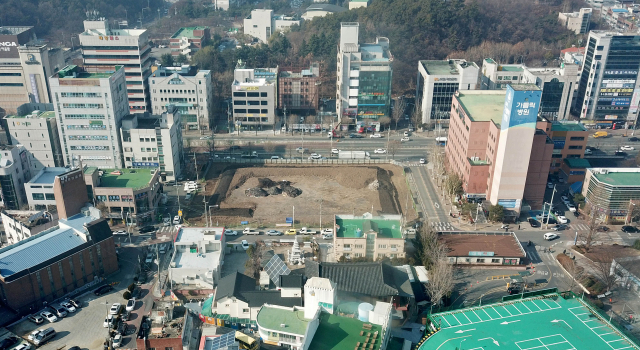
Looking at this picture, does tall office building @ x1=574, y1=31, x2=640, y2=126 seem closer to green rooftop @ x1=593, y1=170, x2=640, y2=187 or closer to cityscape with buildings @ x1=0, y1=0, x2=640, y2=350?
cityscape with buildings @ x1=0, y1=0, x2=640, y2=350

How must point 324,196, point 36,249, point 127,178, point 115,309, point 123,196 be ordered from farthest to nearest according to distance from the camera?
point 324,196 → point 127,178 → point 123,196 → point 36,249 → point 115,309

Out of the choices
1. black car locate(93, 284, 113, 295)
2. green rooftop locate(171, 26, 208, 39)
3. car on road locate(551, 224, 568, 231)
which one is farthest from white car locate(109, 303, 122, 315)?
green rooftop locate(171, 26, 208, 39)

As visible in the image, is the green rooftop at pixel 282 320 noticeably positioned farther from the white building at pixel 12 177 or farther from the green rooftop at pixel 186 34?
the green rooftop at pixel 186 34

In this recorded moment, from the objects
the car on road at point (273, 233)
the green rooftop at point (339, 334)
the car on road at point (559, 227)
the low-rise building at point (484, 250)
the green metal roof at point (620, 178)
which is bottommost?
the car on road at point (273, 233)

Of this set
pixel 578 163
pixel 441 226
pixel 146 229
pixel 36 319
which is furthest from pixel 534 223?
pixel 36 319

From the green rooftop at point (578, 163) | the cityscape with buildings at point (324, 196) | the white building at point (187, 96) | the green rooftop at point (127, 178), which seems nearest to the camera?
the cityscape with buildings at point (324, 196)

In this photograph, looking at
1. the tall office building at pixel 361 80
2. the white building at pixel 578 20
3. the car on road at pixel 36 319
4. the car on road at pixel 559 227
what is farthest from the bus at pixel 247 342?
the white building at pixel 578 20

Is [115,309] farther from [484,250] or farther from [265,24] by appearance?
[265,24]
